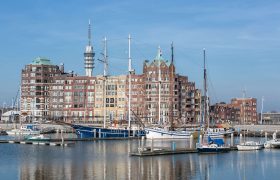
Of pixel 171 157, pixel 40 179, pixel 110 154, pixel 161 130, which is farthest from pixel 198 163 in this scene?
pixel 161 130

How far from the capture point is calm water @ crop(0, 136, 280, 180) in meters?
60.3

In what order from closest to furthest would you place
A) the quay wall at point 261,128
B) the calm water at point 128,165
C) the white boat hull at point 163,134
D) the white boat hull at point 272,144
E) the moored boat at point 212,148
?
the calm water at point 128,165 < the moored boat at point 212,148 < the white boat hull at point 272,144 < the white boat hull at point 163,134 < the quay wall at point 261,128

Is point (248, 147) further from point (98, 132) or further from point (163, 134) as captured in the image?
point (98, 132)

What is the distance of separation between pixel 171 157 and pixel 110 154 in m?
11.1

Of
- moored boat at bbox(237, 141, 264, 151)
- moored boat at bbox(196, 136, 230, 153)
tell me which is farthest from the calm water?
moored boat at bbox(237, 141, 264, 151)

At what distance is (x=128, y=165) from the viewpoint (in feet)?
227

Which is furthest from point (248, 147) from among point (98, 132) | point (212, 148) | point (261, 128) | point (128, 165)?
point (261, 128)

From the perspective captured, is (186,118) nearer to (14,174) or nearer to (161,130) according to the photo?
(161,130)

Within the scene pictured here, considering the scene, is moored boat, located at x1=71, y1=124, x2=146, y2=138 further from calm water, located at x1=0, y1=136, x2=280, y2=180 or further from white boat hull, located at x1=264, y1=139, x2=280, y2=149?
white boat hull, located at x1=264, y1=139, x2=280, y2=149

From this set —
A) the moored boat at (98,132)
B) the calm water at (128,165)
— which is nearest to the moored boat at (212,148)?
the calm water at (128,165)

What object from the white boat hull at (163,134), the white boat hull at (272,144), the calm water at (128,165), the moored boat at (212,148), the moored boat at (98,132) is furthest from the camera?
the moored boat at (98,132)

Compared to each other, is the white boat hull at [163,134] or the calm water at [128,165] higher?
the white boat hull at [163,134]

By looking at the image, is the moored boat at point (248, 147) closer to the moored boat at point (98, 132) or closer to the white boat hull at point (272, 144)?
the white boat hull at point (272, 144)

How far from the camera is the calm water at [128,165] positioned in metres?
60.3
